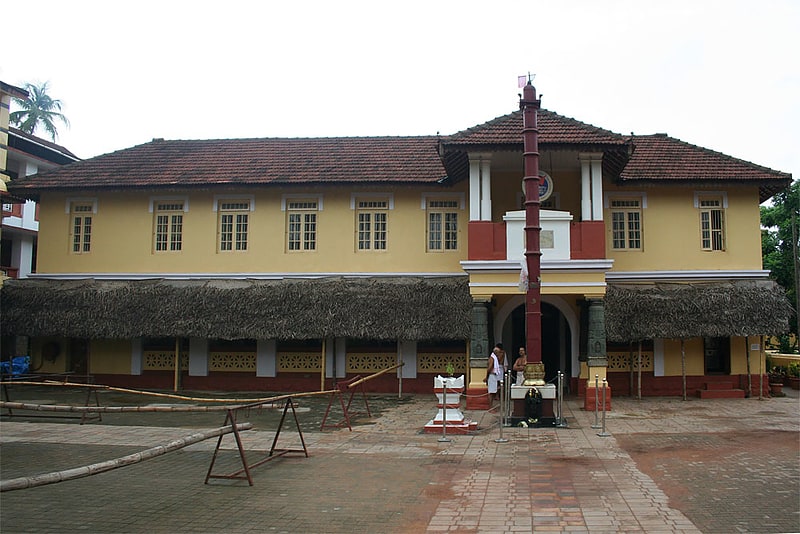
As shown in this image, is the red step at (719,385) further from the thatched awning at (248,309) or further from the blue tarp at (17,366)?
the blue tarp at (17,366)

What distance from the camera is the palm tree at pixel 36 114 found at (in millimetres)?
36312

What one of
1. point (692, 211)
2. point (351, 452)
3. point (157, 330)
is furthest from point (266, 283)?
point (692, 211)

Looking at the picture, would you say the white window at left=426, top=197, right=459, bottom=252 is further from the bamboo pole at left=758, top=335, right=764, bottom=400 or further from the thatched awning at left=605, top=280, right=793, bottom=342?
the bamboo pole at left=758, top=335, right=764, bottom=400

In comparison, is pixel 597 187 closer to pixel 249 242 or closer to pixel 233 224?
pixel 249 242

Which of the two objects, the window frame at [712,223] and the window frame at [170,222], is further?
the window frame at [170,222]

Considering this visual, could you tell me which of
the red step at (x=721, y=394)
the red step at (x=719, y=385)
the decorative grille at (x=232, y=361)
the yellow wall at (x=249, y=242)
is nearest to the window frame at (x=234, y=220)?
the yellow wall at (x=249, y=242)

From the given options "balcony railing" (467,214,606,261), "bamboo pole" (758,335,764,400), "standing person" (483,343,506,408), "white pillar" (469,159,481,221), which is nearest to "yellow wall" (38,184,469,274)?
"white pillar" (469,159,481,221)

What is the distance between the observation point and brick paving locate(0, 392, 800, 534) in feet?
22.1

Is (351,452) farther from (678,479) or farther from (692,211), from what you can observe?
(692,211)

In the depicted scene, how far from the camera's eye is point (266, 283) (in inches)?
725

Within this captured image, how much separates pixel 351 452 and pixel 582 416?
5.97 metres

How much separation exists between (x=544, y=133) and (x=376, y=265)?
6.22 metres

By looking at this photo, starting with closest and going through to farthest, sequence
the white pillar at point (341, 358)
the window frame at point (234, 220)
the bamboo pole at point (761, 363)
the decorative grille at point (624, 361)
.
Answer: the bamboo pole at point (761, 363) < the decorative grille at point (624, 361) < the white pillar at point (341, 358) < the window frame at point (234, 220)

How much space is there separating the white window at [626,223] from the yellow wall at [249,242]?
428 centimetres
